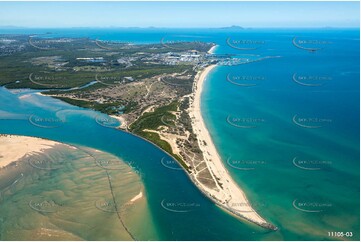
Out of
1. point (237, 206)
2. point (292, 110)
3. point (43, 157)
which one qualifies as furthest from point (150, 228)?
point (292, 110)

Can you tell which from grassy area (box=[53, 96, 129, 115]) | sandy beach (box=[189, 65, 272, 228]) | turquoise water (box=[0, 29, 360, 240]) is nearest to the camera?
turquoise water (box=[0, 29, 360, 240])

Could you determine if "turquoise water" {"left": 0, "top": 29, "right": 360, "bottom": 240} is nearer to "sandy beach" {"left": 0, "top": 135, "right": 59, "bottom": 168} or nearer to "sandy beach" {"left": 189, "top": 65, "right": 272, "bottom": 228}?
"sandy beach" {"left": 189, "top": 65, "right": 272, "bottom": 228}

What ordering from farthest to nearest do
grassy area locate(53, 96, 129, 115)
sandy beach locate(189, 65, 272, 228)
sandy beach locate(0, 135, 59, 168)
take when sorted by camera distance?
grassy area locate(53, 96, 129, 115) → sandy beach locate(0, 135, 59, 168) → sandy beach locate(189, 65, 272, 228)

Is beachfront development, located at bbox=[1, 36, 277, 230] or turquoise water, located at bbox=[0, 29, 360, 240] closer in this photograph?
turquoise water, located at bbox=[0, 29, 360, 240]

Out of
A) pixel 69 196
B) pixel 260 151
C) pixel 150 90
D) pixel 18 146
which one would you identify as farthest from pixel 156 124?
pixel 150 90

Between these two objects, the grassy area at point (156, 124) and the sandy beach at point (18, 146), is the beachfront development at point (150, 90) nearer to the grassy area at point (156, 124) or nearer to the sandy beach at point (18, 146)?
the grassy area at point (156, 124)

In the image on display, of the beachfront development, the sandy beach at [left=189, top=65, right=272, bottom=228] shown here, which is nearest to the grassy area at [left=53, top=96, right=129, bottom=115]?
the beachfront development

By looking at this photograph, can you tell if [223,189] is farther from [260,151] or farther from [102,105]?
[102,105]

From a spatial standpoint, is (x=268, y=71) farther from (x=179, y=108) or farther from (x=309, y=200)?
(x=309, y=200)
